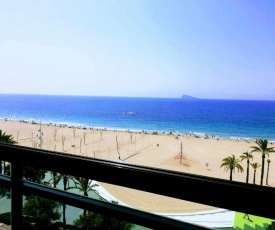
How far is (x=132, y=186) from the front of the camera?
0.59m

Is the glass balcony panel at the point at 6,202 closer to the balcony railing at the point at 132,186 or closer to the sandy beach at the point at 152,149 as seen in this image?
the balcony railing at the point at 132,186

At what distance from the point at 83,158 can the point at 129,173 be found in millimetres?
148

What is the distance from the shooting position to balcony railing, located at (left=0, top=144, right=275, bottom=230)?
0.47 metres

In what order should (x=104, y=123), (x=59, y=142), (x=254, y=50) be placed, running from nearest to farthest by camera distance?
(x=59, y=142) < (x=104, y=123) < (x=254, y=50)

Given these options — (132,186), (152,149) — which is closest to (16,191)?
(132,186)

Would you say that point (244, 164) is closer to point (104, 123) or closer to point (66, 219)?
point (66, 219)

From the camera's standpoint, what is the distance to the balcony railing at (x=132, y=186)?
0.47 meters

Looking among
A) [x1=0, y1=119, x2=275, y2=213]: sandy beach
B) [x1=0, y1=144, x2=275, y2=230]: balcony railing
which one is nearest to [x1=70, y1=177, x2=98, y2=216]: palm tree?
[x1=0, y1=144, x2=275, y2=230]: balcony railing

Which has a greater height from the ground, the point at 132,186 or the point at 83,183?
the point at 132,186

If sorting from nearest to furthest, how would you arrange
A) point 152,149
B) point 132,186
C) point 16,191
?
point 132,186 → point 16,191 → point 152,149

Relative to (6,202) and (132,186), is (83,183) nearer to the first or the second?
(6,202)

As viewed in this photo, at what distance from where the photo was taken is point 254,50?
56000mm

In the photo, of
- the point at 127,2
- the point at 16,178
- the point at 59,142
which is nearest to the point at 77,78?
the point at 59,142

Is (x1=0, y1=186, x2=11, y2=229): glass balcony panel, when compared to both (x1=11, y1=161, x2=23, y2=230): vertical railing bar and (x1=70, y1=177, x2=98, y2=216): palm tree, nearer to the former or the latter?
(x1=11, y1=161, x2=23, y2=230): vertical railing bar
